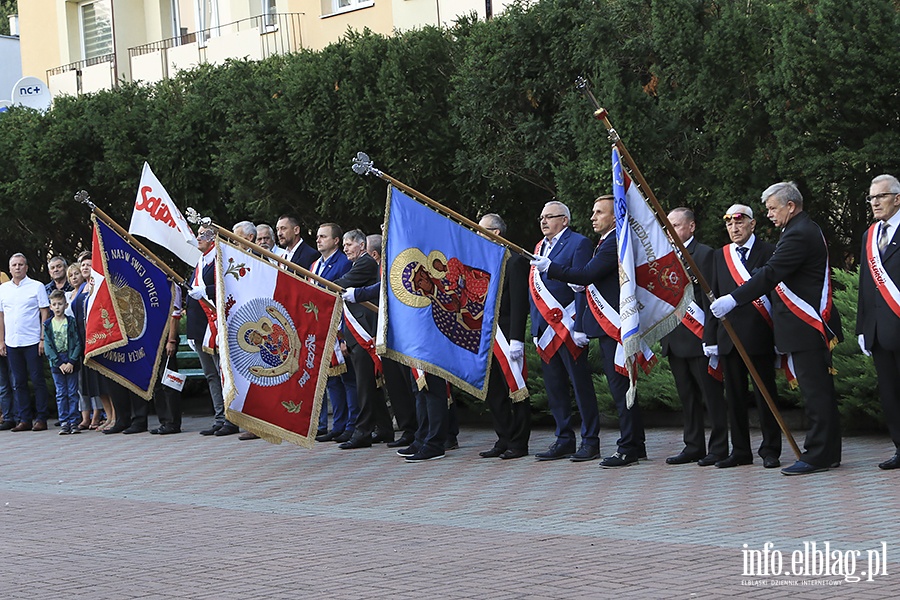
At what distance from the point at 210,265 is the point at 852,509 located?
25.4 feet

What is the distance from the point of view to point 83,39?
117 feet

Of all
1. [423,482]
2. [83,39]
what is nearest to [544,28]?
[423,482]

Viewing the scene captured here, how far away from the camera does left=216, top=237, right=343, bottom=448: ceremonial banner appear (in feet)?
37.7

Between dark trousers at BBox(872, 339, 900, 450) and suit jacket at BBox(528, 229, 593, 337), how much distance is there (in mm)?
2299

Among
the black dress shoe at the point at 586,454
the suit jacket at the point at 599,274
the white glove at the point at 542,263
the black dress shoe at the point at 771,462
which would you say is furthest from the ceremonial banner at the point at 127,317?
the black dress shoe at the point at 771,462

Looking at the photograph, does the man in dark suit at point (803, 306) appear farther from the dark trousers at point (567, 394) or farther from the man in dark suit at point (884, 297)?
the dark trousers at point (567, 394)

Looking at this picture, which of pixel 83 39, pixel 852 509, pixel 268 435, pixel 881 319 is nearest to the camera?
pixel 852 509

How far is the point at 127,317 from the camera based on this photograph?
14.9m

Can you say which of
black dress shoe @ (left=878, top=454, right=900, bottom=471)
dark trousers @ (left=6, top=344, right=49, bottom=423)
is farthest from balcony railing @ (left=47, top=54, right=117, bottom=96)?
black dress shoe @ (left=878, top=454, right=900, bottom=471)

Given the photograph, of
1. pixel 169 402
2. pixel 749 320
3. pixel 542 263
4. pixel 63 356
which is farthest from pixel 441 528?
pixel 63 356

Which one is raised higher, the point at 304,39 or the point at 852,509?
the point at 304,39

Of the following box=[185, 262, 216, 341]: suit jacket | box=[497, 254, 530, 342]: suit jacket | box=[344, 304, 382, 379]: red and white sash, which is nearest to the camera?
box=[497, 254, 530, 342]: suit jacket

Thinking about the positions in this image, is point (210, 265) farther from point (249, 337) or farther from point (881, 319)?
point (881, 319)

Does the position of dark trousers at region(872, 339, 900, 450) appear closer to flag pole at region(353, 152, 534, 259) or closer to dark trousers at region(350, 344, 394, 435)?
flag pole at region(353, 152, 534, 259)
